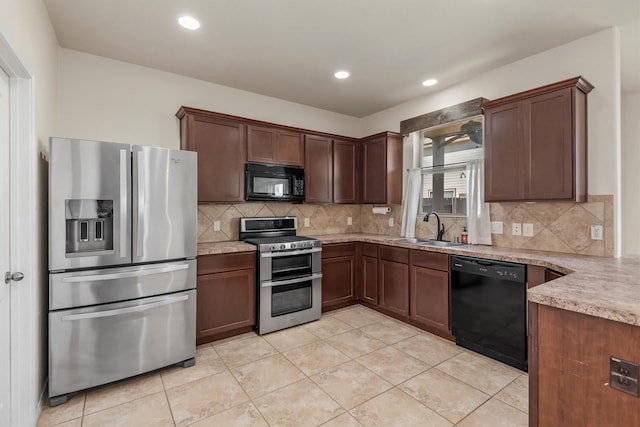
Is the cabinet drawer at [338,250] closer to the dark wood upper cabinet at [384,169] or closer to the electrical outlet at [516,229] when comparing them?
the dark wood upper cabinet at [384,169]

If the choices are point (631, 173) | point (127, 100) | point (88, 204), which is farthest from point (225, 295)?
point (631, 173)

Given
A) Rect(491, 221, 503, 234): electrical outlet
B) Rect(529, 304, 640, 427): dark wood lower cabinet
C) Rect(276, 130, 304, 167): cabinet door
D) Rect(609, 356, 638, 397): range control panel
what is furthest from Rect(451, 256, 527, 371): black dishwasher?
Rect(276, 130, 304, 167): cabinet door

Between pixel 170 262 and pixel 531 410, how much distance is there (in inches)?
97.2

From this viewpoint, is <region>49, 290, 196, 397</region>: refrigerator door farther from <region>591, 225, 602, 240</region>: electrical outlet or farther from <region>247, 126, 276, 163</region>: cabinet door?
<region>591, 225, 602, 240</region>: electrical outlet

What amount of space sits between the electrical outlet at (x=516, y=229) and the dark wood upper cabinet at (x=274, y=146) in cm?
241

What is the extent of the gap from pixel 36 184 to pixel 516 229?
387 centimetres

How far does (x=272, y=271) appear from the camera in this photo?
10.5 feet

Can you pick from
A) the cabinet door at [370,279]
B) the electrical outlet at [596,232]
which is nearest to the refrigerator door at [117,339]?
the cabinet door at [370,279]

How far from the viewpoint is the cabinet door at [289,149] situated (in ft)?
11.9

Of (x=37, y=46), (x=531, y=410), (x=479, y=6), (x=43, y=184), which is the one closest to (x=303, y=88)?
(x=479, y=6)

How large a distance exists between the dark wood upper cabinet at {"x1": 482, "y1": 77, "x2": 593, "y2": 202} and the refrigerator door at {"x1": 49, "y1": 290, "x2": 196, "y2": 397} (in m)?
2.98

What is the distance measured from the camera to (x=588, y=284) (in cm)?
153

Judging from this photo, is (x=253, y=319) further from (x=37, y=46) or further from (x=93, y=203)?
(x=37, y=46)

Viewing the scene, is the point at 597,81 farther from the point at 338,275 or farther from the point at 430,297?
the point at 338,275
